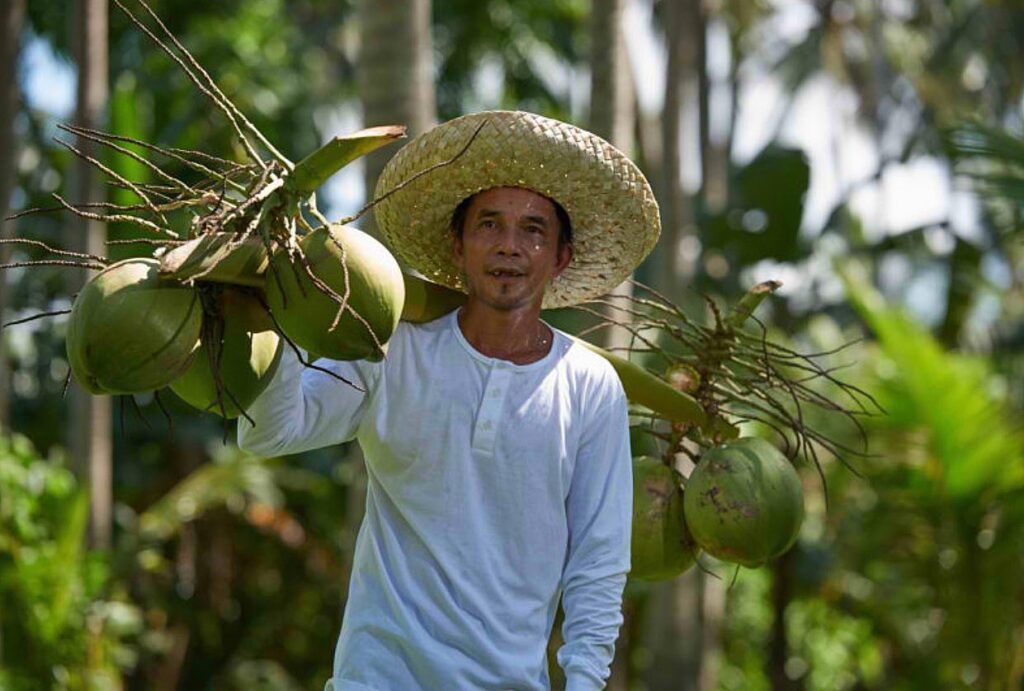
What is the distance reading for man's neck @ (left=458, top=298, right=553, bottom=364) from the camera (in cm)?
293

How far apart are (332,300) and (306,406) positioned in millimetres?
407

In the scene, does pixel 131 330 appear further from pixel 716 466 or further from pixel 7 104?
pixel 7 104

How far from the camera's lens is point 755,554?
327 cm

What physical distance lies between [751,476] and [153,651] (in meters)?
8.26

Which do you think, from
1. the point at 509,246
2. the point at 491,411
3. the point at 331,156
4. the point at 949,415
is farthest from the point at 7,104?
the point at 331,156

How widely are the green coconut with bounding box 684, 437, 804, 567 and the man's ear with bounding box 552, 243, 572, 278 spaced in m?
0.54

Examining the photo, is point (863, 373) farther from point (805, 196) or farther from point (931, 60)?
point (931, 60)

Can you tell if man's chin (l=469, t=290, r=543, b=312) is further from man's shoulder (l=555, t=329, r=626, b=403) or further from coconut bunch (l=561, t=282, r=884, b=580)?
coconut bunch (l=561, t=282, r=884, b=580)

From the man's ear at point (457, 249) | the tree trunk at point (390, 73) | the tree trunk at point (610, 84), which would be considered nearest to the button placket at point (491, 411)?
the man's ear at point (457, 249)

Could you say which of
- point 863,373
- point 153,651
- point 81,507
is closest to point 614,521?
point 81,507

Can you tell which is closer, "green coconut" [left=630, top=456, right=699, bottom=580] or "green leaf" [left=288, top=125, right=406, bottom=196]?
"green leaf" [left=288, top=125, right=406, bottom=196]

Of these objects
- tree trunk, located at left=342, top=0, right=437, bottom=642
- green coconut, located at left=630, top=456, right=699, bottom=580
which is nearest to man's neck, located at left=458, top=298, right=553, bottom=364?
green coconut, located at left=630, top=456, right=699, bottom=580

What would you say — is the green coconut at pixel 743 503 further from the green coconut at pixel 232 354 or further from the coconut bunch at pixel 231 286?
the green coconut at pixel 232 354

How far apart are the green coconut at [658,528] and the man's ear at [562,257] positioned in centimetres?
56
